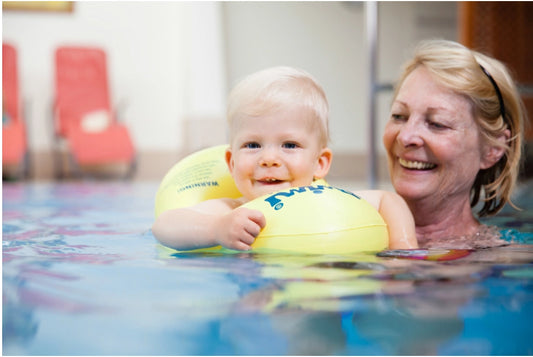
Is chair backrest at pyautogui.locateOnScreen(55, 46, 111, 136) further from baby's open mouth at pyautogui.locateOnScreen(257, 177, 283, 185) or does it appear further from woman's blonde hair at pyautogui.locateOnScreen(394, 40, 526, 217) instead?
baby's open mouth at pyautogui.locateOnScreen(257, 177, 283, 185)

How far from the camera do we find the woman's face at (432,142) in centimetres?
198

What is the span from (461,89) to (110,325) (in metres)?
1.43

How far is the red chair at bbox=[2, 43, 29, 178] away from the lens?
6750mm

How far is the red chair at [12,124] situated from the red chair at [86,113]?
44cm

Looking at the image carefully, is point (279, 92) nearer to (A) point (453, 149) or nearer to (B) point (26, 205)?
(A) point (453, 149)

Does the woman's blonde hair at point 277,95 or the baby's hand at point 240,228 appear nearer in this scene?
the baby's hand at point 240,228

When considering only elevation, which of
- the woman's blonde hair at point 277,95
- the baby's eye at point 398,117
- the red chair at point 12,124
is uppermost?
the woman's blonde hair at point 277,95

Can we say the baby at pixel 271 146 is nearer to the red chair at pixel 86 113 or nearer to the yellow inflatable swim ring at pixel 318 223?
the yellow inflatable swim ring at pixel 318 223

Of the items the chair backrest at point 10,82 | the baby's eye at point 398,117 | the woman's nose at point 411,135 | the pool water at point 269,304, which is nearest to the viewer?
the pool water at point 269,304

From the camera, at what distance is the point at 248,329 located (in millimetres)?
991

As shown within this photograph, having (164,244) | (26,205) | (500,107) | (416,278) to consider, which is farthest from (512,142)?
(26,205)

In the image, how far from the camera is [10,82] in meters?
7.04

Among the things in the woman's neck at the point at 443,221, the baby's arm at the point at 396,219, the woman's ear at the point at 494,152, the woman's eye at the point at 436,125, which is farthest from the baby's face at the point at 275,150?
the woman's ear at the point at 494,152

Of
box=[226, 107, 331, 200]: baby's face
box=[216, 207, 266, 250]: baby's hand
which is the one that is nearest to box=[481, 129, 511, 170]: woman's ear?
box=[226, 107, 331, 200]: baby's face
